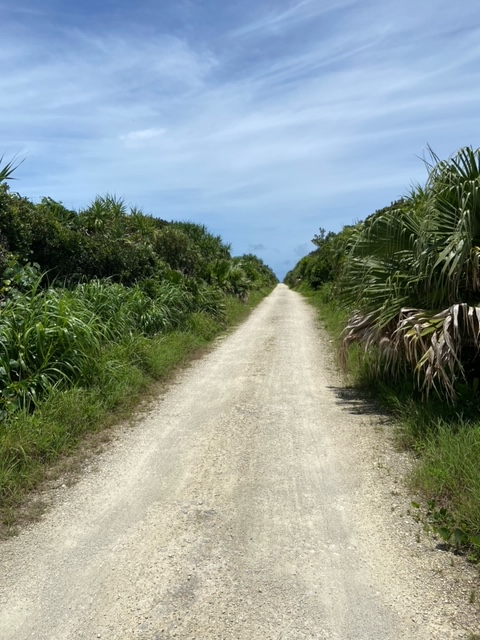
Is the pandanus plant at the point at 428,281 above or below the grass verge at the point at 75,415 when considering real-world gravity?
above

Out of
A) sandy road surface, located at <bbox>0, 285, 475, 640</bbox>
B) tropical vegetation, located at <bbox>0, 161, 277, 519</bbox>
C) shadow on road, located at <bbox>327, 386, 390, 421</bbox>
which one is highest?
tropical vegetation, located at <bbox>0, 161, 277, 519</bbox>

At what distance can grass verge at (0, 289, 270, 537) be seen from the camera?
14.8 feet

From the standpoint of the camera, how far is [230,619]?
113 inches

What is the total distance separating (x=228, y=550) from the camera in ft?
11.6

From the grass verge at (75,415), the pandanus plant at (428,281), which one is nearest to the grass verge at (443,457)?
the pandanus plant at (428,281)

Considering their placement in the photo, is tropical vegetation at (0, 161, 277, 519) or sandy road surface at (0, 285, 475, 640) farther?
tropical vegetation at (0, 161, 277, 519)

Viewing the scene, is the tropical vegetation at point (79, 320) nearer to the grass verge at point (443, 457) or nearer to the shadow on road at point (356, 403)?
the shadow on road at point (356, 403)

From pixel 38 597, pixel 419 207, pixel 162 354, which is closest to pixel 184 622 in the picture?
pixel 38 597

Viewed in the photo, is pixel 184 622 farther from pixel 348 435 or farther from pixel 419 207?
pixel 419 207

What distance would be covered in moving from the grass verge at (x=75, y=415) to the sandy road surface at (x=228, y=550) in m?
0.38

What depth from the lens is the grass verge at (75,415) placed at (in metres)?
4.52

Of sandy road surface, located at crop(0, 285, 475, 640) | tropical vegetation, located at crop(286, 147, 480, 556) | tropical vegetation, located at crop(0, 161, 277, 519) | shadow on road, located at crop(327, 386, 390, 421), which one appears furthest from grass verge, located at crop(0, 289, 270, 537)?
tropical vegetation, located at crop(286, 147, 480, 556)

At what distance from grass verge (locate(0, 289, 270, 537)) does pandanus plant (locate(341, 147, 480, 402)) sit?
313 cm

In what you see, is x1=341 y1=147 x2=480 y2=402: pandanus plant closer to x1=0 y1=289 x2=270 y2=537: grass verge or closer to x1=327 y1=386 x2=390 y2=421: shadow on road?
x1=327 y1=386 x2=390 y2=421: shadow on road
